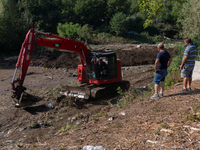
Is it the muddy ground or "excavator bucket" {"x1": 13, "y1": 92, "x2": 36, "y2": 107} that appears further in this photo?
"excavator bucket" {"x1": 13, "y1": 92, "x2": 36, "y2": 107}

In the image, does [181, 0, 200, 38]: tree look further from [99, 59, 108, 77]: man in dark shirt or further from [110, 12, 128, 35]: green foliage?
[99, 59, 108, 77]: man in dark shirt

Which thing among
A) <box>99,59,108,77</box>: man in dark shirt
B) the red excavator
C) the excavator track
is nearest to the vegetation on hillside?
the red excavator

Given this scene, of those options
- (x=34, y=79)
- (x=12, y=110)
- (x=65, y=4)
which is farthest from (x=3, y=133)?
(x=65, y=4)

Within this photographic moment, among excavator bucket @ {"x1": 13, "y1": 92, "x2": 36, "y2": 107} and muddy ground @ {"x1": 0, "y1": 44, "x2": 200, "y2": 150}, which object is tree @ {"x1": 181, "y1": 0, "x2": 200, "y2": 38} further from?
excavator bucket @ {"x1": 13, "y1": 92, "x2": 36, "y2": 107}

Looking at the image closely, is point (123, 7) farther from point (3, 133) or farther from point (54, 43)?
point (3, 133)

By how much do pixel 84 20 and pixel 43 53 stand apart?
19.9m

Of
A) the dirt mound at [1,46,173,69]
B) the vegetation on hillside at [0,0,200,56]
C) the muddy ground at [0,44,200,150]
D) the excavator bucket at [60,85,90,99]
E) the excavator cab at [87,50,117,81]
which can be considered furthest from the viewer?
the vegetation on hillside at [0,0,200,56]

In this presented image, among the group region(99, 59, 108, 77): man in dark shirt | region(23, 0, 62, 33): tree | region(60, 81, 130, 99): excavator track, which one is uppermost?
region(23, 0, 62, 33): tree

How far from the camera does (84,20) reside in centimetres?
3938

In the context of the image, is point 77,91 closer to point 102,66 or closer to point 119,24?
point 102,66

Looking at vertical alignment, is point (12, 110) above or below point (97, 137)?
below

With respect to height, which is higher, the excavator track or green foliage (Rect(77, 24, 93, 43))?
green foliage (Rect(77, 24, 93, 43))

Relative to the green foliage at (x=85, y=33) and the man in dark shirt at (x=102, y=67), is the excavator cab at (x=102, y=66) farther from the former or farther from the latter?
the green foliage at (x=85, y=33)

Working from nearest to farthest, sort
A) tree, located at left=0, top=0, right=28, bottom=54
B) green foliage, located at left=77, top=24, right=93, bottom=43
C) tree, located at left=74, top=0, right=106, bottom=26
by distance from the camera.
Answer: tree, located at left=0, top=0, right=28, bottom=54 < green foliage, located at left=77, top=24, right=93, bottom=43 < tree, located at left=74, top=0, right=106, bottom=26
